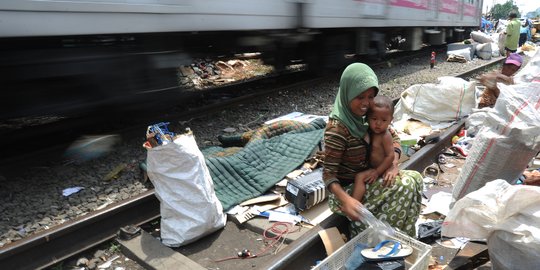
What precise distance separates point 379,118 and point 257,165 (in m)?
1.59

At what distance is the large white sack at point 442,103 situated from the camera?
17.4 feet

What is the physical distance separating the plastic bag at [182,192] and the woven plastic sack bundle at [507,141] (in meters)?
1.96

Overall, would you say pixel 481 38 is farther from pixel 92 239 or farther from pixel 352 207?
pixel 92 239

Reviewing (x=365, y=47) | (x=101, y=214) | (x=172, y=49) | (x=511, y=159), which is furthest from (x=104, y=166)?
(x=365, y=47)

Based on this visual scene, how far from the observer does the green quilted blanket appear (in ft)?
11.2

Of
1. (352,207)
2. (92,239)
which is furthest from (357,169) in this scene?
(92,239)

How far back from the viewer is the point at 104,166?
4102 millimetres

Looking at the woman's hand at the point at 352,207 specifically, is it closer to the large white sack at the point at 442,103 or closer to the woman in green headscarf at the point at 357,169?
the woman in green headscarf at the point at 357,169

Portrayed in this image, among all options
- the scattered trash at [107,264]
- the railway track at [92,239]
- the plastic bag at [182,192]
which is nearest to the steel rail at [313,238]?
the railway track at [92,239]

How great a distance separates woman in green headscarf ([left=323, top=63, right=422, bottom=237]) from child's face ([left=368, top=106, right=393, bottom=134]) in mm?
53

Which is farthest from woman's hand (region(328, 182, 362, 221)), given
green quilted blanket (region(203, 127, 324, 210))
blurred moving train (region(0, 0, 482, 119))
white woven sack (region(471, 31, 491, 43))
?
white woven sack (region(471, 31, 491, 43))

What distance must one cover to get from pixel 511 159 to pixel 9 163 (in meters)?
4.46

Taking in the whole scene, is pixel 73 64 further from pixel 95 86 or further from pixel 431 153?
pixel 431 153

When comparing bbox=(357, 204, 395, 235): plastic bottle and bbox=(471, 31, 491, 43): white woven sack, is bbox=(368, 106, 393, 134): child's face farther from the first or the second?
bbox=(471, 31, 491, 43): white woven sack
